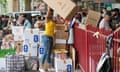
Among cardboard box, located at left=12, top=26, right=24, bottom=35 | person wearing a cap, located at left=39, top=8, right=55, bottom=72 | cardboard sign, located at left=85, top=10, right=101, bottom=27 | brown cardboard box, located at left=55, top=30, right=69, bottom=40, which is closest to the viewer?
cardboard sign, located at left=85, top=10, right=101, bottom=27

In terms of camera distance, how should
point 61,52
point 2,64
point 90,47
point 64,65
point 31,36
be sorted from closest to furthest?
1. point 90,47
2. point 64,65
3. point 61,52
4. point 2,64
5. point 31,36

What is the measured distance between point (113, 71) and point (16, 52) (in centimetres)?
713

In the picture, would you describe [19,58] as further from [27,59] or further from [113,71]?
[113,71]


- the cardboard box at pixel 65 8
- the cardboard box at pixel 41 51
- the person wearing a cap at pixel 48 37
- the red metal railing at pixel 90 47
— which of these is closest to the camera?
the red metal railing at pixel 90 47

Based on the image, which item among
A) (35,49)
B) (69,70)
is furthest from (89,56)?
(35,49)

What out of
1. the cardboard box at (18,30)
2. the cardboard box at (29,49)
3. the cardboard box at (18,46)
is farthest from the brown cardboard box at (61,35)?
the cardboard box at (18,30)

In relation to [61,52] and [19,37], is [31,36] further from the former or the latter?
[61,52]

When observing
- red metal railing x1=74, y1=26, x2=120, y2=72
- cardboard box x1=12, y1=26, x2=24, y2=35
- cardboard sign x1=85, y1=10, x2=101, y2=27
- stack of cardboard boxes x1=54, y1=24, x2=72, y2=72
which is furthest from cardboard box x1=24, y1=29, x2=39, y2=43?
cardboard sign x1=85, y1=10, x2=101, y2=27

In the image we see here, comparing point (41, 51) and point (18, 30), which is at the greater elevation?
point (18, 30)

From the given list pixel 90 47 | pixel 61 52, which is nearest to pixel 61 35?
pixel 61 52

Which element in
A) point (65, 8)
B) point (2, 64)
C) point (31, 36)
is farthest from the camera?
point (31, 36)

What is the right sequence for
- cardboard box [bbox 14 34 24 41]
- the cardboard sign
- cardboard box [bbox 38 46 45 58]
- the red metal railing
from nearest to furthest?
the red metal railing, the cardboard sign, cardboard box [bbox 38 46 45 58], cardboard box [bbox 14 34 24 41]

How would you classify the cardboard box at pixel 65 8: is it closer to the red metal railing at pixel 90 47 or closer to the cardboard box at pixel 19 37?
the red metal railing at pixel 90 47

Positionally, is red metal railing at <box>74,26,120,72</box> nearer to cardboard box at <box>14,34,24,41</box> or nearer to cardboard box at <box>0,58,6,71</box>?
cardboard box at <box>14,34,24,41</box>
